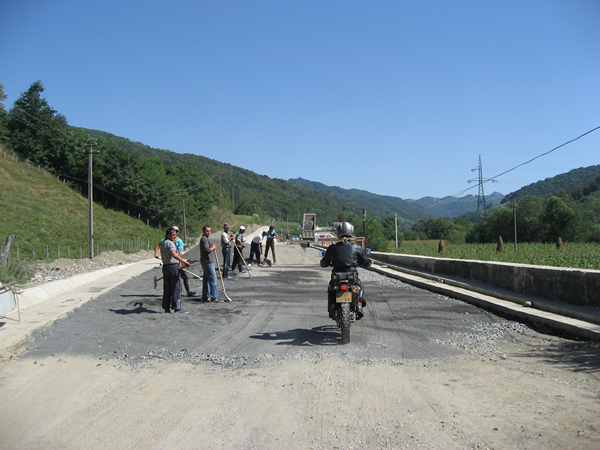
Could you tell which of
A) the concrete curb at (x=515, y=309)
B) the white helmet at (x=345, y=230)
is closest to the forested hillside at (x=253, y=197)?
the concrete curb at (x=515, y=309)

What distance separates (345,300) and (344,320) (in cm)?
29

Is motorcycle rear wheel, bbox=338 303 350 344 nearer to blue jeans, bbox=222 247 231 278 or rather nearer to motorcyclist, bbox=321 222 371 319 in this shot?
motorcyclist, bbox=321 222 371 319

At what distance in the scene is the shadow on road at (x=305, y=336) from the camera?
698cm

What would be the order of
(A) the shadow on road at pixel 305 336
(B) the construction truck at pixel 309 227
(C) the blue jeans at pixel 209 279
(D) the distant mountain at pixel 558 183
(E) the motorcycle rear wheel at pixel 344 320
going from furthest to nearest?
(D) the distant mountain at pixel 558 183 < (B) the construction truck at pixel 309 227 < (C) the blue jeans at pixel 209 279 < (A) the shadow on road at pixel 305 336 < (E) the motorcycle rear wheel at pixel 344 320

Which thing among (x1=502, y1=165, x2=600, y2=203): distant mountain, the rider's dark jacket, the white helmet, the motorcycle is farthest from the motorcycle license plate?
(x1=502, y1=165, x2=600, y2=203): distant mountain

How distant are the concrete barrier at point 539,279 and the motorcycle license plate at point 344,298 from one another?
4512mm

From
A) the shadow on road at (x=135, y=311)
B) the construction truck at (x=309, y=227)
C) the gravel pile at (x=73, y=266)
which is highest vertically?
the construction truck at (x=309, y=227)

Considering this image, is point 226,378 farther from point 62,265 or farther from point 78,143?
point 78,143

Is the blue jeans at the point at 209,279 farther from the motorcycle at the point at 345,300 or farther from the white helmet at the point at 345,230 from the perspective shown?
the motorcycle at the point at 345,300

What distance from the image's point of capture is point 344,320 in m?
6.73

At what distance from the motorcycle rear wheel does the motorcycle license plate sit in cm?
6

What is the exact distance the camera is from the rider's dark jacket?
7.27 meters

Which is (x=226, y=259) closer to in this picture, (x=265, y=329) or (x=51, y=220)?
(x=265, y=329)

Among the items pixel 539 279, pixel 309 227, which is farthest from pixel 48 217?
pixel 539 279
